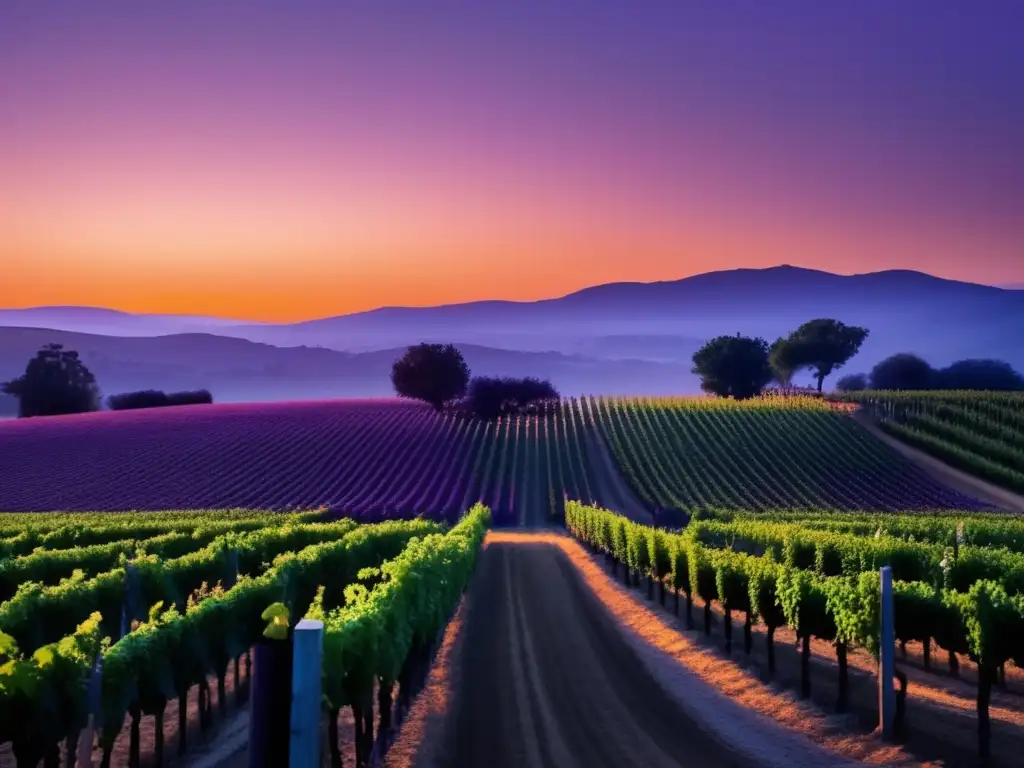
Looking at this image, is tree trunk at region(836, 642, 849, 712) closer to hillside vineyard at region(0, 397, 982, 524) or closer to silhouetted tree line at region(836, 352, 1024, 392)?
hillside vineyard at region(0, 397, 982, 524)

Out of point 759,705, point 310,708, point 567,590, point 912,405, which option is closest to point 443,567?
point 759,705

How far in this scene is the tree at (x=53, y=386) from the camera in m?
116

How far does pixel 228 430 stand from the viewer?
81562 mm

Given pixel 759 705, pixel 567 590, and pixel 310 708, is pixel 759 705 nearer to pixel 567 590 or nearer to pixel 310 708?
pixel 310 708

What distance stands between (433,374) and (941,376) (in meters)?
91.3

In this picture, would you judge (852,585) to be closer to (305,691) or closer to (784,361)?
(305,691)

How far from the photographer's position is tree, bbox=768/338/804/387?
472 ft

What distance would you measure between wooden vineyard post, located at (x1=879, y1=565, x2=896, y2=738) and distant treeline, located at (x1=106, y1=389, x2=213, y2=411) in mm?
106213

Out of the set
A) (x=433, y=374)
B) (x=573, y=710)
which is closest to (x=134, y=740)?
(x=573, y=710)

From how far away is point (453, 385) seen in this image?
331 feet

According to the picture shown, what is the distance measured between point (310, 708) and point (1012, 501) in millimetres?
67655

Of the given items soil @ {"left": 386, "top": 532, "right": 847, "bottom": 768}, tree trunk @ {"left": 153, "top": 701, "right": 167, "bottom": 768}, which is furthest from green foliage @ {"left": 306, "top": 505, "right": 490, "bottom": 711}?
tree trunk @ {"left": 153, "top": 701, "right": 167, "bottom": 768}

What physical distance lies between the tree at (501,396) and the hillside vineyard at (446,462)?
2343 mm

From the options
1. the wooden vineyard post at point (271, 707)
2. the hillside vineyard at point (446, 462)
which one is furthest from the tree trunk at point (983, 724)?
the hillside vineyard at point (446, 462)
